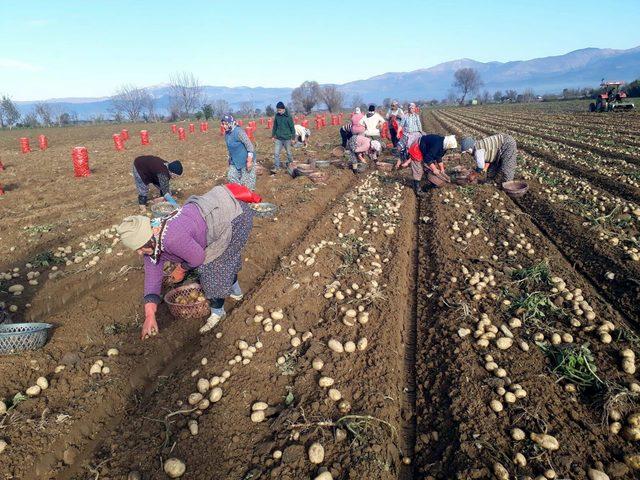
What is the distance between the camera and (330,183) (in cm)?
999

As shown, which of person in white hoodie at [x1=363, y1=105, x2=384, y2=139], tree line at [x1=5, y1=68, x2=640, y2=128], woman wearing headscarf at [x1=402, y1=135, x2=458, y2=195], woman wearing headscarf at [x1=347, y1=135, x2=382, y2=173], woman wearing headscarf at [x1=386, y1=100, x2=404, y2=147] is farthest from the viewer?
tree line at [x1=5, y1=68, x2=640, y2=128]

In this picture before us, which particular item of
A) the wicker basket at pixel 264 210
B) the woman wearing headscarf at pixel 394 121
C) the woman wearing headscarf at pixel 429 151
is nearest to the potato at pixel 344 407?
the wicker basket at pixel 264 210

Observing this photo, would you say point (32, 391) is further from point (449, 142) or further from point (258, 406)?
point (449, 142)

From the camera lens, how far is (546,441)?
2.70 m

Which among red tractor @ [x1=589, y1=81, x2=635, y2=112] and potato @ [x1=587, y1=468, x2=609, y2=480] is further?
red tractor @ [x1=589, y1=81, x2=635, y2=112]

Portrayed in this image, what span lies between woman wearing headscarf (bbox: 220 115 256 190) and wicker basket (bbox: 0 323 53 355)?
437cm

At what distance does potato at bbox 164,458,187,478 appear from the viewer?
2648 mm

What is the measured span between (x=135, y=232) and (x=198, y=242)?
69cm

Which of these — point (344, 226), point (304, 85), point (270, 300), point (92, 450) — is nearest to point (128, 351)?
point (92, 450)

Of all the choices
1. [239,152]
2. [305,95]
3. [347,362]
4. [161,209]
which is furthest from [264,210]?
[305,95]

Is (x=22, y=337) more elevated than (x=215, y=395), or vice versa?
(x=22, y=337)

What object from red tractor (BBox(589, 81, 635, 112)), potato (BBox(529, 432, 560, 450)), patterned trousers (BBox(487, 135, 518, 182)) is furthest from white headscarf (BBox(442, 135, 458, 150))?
red tractor (BBox(589, 81, 635, 112))

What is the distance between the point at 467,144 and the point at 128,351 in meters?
7.01

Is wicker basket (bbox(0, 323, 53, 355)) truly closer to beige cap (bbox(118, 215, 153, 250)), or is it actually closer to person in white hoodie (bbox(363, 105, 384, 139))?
beige cap (bbox(118, 215, 153, 250))
